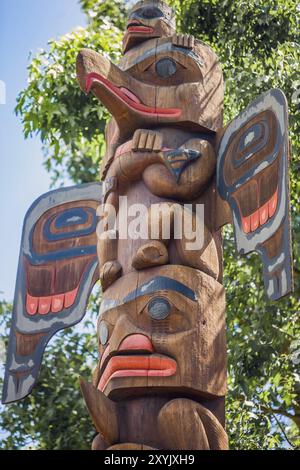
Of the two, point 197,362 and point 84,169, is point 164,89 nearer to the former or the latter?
point 197,362

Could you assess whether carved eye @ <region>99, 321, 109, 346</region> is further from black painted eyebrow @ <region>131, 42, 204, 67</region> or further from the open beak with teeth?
black painted eyebrow @ <region>131, 42, 204, 67</region>

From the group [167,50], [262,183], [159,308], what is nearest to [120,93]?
[167,50]

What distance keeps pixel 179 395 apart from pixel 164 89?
1.88 m

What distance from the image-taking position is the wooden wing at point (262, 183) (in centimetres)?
466

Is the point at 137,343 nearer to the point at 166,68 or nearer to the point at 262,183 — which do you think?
the point at 262,183

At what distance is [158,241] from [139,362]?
71 centimetres

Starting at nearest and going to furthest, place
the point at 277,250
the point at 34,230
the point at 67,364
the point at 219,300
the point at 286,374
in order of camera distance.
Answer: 1. the point at 277,250
2. the point at 219,300
3. the point at 34,230
4. the point at 286,374
5. the point at 67,364

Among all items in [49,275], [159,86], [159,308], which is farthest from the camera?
[49,275]

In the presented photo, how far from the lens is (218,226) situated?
17.4 ft

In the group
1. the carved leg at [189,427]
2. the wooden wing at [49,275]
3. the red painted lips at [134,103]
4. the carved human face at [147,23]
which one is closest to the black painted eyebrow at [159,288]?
the carved leg at [189,427]

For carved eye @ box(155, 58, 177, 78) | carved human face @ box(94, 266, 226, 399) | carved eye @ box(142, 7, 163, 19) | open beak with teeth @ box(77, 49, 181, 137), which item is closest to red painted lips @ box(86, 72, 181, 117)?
open beak with teeth @ box(77, 49, 181, 137)

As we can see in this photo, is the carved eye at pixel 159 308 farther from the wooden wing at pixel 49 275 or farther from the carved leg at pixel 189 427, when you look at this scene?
the wooden wing at pixel 49 275

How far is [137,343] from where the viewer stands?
4750mm
